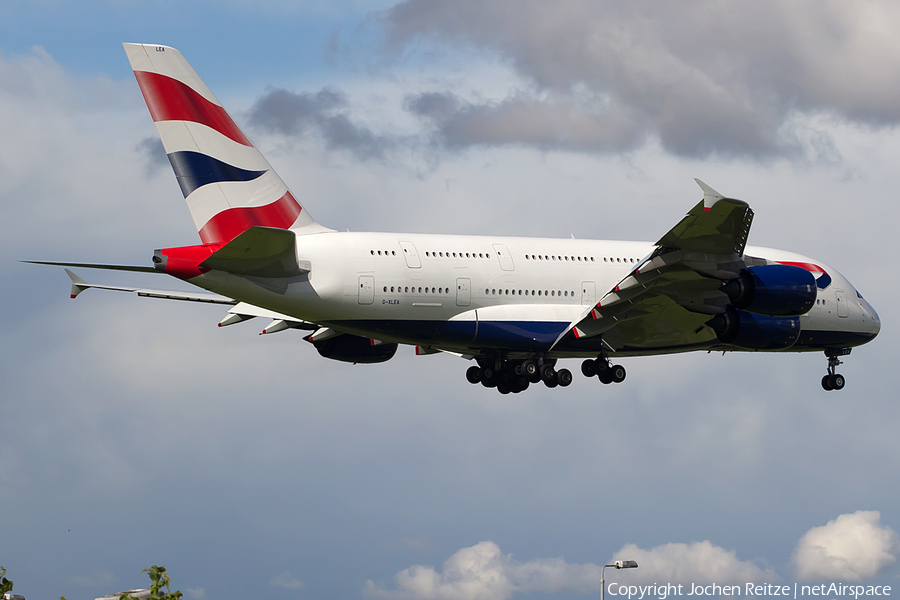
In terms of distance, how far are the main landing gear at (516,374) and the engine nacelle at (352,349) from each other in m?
3.51

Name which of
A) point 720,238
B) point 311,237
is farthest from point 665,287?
point 311,237

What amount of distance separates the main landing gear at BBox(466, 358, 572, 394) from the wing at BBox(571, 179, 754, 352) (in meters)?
2.06

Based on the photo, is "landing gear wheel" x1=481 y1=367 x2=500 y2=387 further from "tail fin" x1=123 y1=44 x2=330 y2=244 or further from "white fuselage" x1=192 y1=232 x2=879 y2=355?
"tail fin" x1=123 y1=44 x2=330 y2=244

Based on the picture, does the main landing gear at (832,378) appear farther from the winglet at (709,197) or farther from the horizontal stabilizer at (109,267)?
the horizontal stabilizer at (109,267)

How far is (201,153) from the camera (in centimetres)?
3306

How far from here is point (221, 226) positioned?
107 feet

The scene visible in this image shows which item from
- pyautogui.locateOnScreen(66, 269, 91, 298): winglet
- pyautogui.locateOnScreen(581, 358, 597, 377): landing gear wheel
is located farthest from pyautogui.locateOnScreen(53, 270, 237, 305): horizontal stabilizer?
pyautogui.locateOnScreen(581, 358, 597, 377): landing gear wheel

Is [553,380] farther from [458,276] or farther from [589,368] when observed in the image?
[458,276]

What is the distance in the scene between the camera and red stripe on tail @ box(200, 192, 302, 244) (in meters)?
32.7

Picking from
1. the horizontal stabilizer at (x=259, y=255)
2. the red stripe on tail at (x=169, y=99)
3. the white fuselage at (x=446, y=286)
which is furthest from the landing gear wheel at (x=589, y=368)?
the red stripe on tail at (x=169, y=99)

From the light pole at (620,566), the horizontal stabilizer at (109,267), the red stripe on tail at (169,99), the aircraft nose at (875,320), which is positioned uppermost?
the red stripe on tail at (169,99)

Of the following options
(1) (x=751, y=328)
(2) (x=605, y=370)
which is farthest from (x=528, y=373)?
(1) (x=751, y=328)

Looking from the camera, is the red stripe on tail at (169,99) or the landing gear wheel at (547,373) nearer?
the red stripe on tail at (169,99)

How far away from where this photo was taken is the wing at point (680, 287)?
30.2 metres
